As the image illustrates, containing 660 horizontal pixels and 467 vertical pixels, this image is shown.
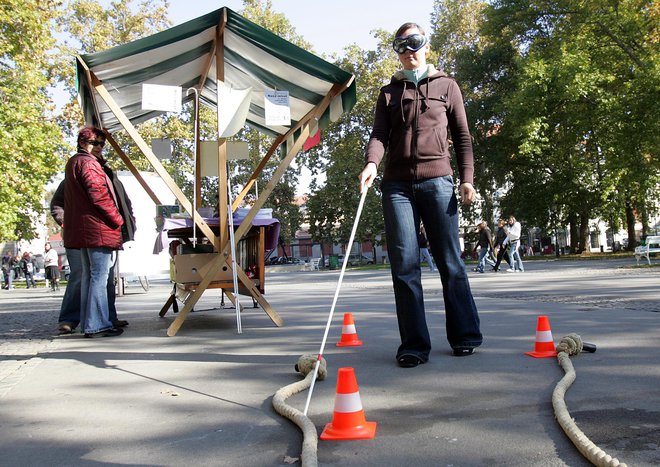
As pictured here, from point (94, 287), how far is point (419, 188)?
384 centimetres

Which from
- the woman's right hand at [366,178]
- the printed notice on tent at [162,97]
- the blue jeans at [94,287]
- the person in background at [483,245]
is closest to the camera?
the woman's right hand at [366,178]

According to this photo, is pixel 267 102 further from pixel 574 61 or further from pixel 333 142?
pixel 333 142

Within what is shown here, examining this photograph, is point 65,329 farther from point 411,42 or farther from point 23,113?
point 23,113

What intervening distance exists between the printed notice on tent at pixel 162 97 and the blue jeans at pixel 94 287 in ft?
5.39

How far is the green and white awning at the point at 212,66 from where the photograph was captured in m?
6.61

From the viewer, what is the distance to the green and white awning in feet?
21.7

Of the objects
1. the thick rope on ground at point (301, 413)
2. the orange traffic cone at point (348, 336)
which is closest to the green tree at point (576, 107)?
the orange traffic cone at point (348, 336)

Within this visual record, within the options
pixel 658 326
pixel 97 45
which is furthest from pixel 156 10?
pixel 658 326

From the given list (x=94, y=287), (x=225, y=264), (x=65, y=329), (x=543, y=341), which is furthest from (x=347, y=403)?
(x=65, y=329)

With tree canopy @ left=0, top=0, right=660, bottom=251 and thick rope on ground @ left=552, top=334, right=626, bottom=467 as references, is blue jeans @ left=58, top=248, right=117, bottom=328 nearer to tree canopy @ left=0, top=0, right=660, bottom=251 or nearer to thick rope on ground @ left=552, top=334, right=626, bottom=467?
thick rope on ground @ left=552, top=334, right=626, bottom=467

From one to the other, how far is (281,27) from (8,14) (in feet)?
101

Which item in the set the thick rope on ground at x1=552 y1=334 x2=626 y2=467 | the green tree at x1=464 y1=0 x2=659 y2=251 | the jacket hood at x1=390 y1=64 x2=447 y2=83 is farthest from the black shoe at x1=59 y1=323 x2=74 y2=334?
the green tree at x1=464 y1=0 x2=659 y2=251

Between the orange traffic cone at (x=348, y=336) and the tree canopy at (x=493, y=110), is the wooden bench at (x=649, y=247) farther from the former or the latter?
the orange traffic cone at (x=348, y=336)

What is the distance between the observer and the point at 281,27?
49469mm
